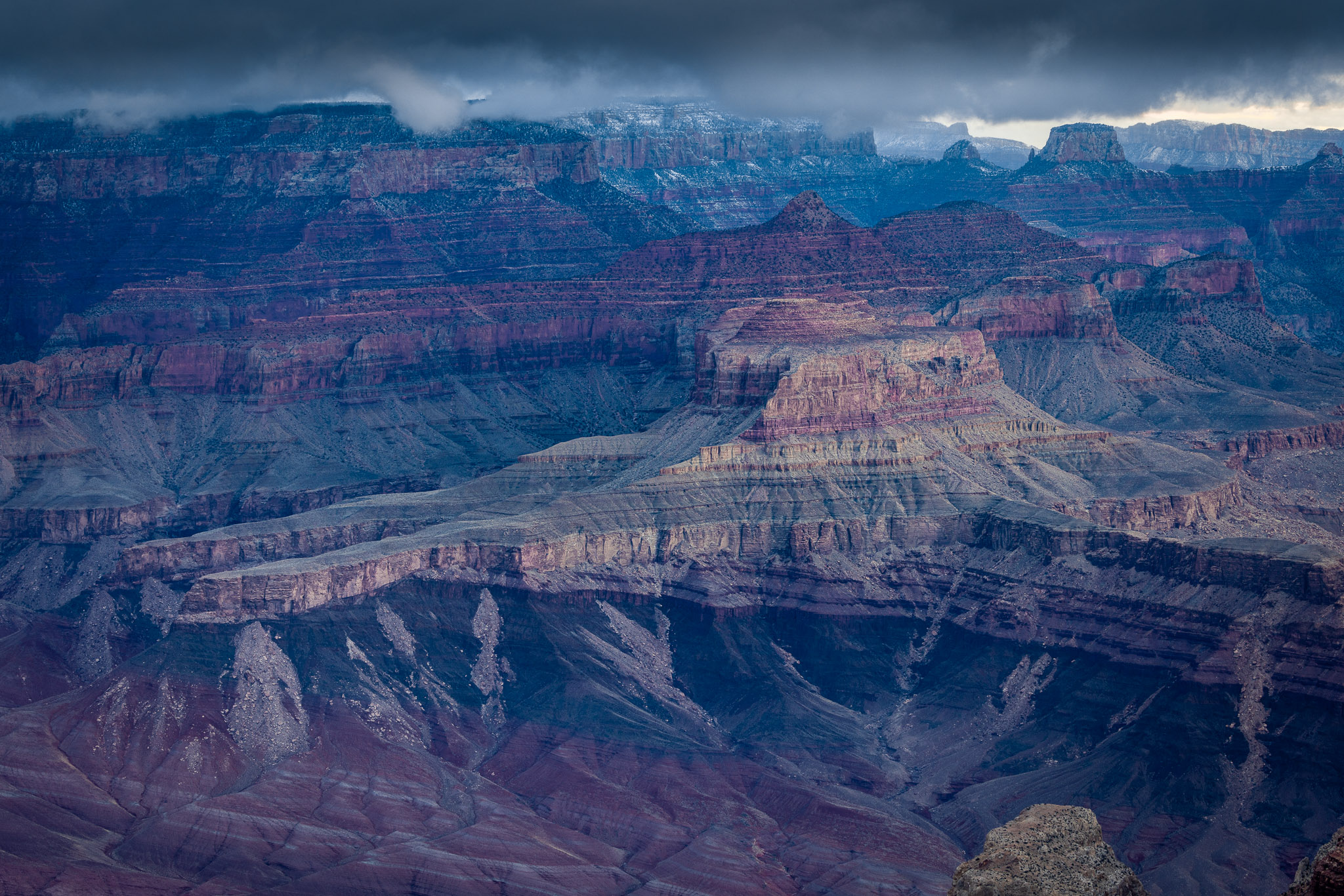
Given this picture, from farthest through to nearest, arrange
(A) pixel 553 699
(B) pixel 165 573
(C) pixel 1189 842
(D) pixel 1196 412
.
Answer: (D) pixel 1196 412
(B) pixel 165 573
(A) pixel 553 699
(C) pixel 1189 842

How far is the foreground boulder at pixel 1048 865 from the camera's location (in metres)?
39.1

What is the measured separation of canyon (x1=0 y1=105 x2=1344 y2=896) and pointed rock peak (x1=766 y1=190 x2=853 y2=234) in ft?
2.62

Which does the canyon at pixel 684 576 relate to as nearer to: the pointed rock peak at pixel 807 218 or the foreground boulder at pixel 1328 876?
the pointed rock peak at pixel 807 218

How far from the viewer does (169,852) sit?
8362 cm

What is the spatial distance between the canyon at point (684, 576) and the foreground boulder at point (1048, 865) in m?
0.31

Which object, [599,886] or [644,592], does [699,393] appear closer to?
[644,592]

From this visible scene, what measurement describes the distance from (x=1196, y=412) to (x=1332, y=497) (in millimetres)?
17855

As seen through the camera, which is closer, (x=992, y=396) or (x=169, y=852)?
(x=169, y=852)

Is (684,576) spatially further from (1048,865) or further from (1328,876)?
(1328,876)

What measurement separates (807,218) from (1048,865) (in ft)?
439

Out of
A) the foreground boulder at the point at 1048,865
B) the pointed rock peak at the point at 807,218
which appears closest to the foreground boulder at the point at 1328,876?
the foreground boulder at the point at 1048,865

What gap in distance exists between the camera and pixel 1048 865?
1575 inches

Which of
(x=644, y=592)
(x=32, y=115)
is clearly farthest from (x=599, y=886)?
(x=32, y=115)

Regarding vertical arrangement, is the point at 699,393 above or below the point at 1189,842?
above
